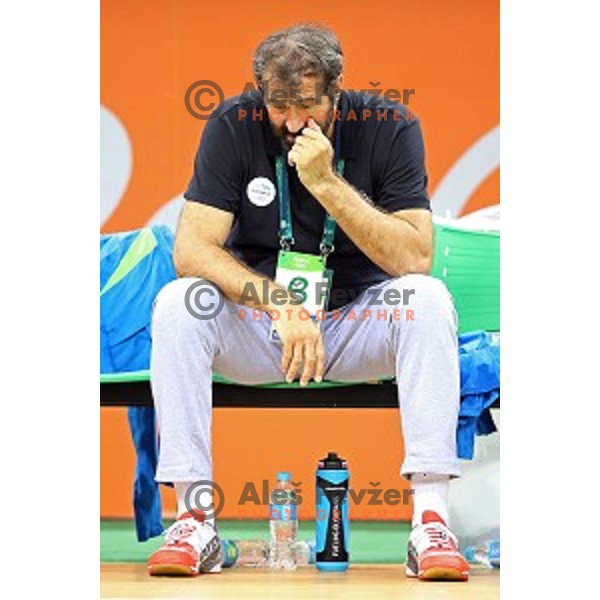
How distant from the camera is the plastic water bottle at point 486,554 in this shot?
2893mm

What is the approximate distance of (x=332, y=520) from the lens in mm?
2705

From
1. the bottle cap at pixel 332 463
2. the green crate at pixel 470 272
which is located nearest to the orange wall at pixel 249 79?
the green crate at pixel 470 272

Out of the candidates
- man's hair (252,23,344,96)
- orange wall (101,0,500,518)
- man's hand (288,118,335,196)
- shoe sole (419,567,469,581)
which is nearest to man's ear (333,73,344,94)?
man's hair (252,23,344,96)

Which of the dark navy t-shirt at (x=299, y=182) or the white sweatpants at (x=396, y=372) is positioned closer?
the white sweatpants at (x=396, y=372)

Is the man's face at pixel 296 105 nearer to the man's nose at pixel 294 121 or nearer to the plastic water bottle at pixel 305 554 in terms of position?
the man's nose at pixel 294 121

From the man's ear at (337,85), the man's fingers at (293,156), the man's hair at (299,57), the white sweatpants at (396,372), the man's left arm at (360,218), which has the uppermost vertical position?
the man's hair at (299,57)

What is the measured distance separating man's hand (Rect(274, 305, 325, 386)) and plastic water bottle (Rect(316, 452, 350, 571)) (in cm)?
24

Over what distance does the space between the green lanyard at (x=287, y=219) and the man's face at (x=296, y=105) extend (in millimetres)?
66

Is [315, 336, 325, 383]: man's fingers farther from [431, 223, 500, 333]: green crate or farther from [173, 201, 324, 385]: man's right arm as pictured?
[431, 223, 500, 333]: green crate

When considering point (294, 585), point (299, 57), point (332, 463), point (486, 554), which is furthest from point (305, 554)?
point (299, 57)

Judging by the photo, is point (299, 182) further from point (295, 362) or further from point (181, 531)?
point (181, 531)

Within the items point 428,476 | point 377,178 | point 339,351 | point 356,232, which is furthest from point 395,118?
point 428,476

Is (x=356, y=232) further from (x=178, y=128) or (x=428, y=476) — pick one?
(x=178, y=128)
